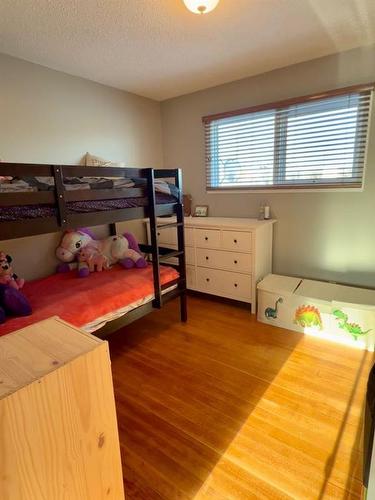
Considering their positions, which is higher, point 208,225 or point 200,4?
point 200,4

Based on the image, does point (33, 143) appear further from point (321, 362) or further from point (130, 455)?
point (321, 362)

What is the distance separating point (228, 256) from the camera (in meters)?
2.69

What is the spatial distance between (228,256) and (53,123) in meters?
2.00

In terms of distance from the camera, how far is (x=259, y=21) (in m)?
1.83

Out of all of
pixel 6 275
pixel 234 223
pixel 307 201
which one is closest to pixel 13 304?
pixel 6 275

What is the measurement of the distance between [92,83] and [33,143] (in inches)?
35.1

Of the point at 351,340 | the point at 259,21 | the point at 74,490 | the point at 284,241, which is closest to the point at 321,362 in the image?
the point at 351,340

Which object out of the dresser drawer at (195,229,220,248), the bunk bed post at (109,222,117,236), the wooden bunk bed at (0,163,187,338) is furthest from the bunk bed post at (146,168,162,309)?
the bunk bed post at (109,222,117,236)

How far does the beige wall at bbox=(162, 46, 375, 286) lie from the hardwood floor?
0.80 meters

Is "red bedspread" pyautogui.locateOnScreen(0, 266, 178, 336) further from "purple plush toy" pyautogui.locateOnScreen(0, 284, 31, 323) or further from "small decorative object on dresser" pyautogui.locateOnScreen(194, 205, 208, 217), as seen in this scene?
"small decorative object on dresser" pyautogui.locateOnScreen(194, 205, 208, 217)

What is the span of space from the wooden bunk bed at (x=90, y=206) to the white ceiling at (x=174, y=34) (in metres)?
0.93

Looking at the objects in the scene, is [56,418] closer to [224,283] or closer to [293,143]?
[224,283]

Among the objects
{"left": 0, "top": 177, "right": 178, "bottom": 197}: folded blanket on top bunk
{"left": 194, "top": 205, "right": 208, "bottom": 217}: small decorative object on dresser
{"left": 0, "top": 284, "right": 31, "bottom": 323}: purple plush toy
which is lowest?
{"left": 0, "top": 284, "right": 31, "bottom": 323}: purple plush toy

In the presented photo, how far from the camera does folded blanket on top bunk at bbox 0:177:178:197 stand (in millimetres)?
1473
